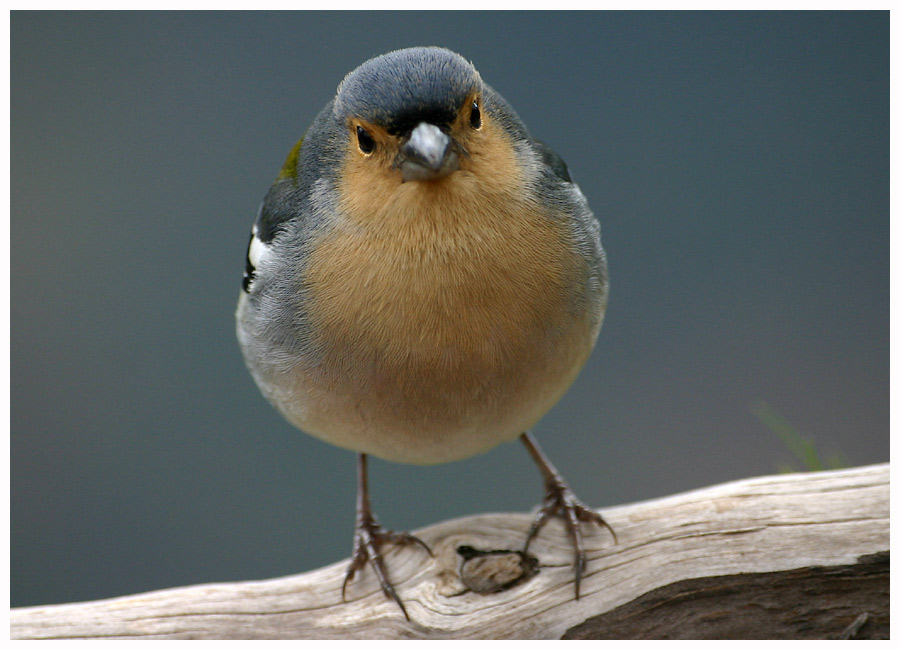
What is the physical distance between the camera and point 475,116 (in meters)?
1.85

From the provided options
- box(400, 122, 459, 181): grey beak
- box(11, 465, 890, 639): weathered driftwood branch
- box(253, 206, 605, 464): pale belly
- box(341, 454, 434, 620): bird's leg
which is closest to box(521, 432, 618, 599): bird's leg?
box(11, 465, 890, 639): weathered driftwood branch

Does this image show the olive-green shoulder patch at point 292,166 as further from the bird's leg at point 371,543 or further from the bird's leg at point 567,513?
the bird's leg at point 567,513

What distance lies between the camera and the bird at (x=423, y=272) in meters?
1.81

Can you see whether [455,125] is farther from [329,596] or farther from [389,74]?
[329,596]

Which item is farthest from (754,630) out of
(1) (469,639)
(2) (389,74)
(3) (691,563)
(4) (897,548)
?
(2) (389,74)

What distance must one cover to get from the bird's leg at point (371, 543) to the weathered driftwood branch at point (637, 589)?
3 centimetres

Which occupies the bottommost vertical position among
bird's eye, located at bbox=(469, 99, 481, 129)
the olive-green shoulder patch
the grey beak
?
the grey beak

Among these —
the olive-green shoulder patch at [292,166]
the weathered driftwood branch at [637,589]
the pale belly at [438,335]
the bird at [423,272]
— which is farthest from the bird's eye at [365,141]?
the weathered driftwood branch at [637,589]

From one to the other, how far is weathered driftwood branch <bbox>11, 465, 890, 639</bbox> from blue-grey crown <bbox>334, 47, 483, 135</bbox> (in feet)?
3.98

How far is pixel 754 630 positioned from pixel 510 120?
1414 millimetres

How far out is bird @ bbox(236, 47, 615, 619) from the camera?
181 centimetres

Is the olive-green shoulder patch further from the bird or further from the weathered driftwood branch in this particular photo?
the weathered driftwood branch

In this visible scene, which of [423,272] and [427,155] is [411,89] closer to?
[427,155]
